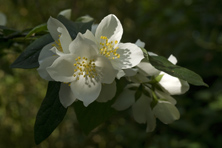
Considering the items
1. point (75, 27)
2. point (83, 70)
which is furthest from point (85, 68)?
point (75, 27)

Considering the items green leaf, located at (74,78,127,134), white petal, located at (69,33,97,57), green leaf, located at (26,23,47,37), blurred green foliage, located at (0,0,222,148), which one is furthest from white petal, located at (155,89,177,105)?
blurred green foliage, located at (0,0,222,148)

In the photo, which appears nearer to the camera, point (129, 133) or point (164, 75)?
point (164, 75)

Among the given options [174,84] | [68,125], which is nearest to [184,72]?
[174,84]

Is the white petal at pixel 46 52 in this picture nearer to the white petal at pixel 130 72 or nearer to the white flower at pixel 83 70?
the white flower at pixel 83 70

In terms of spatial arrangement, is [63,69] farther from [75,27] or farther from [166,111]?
[166,111]

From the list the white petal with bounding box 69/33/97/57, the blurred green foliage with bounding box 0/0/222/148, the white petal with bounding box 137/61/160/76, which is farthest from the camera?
the blurred green foliage with bounding box 0/0/222/148

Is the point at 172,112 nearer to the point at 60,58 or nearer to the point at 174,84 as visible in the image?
the point at 174,84

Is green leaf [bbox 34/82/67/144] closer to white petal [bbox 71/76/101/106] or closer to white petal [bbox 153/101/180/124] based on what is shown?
white petal [bbox 71/76/101/106]
